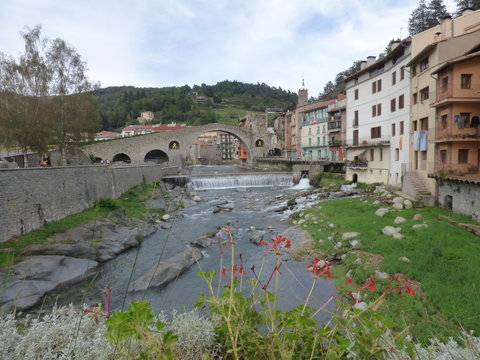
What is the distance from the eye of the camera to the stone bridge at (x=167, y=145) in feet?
175

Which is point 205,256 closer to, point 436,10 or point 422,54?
point 422,54

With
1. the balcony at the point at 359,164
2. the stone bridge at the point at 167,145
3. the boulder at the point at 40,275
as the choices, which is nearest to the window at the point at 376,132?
the balcony at the point at 359,164

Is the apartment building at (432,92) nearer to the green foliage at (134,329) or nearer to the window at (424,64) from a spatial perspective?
the window at (424,64)

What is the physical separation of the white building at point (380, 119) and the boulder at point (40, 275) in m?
21.9

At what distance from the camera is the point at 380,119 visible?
2627 cm

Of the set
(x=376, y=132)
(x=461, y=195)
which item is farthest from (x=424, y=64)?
(x=461, y=195)

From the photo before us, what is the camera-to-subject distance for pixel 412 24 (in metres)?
51.2

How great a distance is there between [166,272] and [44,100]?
20.0 m

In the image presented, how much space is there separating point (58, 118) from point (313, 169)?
2811 centimetres

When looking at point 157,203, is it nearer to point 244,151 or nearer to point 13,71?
point 13,71

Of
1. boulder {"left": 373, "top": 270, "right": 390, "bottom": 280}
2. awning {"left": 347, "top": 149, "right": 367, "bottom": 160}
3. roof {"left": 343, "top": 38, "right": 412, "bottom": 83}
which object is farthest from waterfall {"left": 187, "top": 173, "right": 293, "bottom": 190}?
boulder {"left": 373, "top": 270, "right": 390, "bottom": 280}

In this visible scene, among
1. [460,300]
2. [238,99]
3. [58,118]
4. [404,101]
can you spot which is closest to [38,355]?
[460,300]

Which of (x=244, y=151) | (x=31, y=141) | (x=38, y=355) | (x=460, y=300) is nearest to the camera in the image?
(x=38, y=355)

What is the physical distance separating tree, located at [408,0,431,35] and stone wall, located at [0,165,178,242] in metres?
54.1
